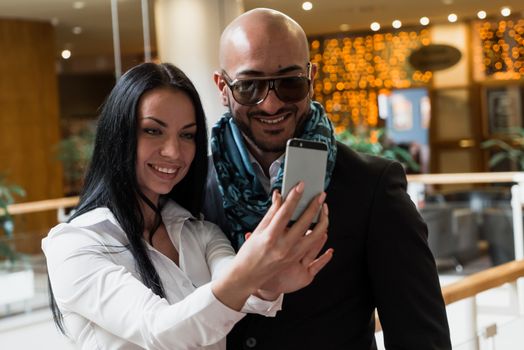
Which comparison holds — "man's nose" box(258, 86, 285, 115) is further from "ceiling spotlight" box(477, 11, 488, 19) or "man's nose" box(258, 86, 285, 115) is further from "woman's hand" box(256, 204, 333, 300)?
"ceiling spotlight" box(477, 11, 488, 19)

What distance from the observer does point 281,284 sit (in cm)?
128

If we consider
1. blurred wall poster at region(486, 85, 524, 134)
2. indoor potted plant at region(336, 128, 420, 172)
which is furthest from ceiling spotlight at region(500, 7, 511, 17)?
indoor potted plant at region(336, 128, 420, 172)

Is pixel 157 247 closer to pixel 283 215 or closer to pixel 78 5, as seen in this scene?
pixel 283 215

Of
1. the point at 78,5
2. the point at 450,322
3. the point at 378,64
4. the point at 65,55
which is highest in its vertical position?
the point at 78,5

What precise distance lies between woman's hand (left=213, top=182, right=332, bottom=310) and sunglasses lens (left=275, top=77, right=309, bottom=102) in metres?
0.49

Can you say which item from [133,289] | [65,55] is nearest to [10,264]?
[65,55]

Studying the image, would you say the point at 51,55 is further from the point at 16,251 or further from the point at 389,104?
the point at 389,104

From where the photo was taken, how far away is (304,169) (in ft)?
3.97

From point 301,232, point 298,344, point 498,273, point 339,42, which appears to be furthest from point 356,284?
point 339,42

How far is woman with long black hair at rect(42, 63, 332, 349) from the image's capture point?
3.98 ft

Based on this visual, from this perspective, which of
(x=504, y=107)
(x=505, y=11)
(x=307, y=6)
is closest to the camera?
(x=307, y=6)

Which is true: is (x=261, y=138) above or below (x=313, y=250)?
above

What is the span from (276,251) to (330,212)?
611mm

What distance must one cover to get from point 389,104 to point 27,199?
337 centimetres
